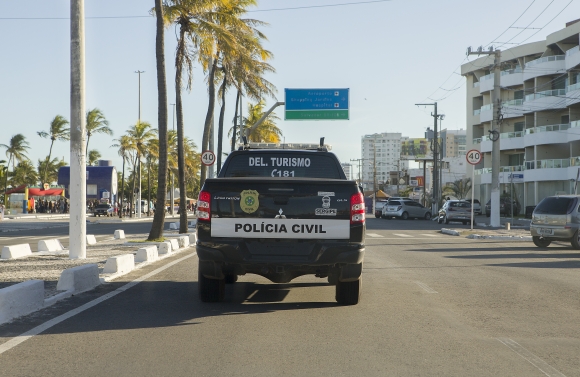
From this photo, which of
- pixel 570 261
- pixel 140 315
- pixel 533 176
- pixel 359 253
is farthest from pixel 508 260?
pixel 533 176

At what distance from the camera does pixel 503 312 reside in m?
8.70

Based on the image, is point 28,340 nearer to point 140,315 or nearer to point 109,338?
point 109,338

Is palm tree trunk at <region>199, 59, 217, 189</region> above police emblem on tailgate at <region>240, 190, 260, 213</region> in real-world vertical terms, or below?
above

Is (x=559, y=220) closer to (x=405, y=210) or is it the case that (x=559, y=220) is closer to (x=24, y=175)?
(x=405, y=210)

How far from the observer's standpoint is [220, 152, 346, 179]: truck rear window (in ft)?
31.7

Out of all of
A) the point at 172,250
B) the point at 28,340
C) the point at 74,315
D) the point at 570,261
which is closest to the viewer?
the point at 28,340

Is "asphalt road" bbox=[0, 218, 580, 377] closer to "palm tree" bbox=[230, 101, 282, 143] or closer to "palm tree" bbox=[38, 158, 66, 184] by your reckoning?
"palm tree" bbox=[230, 101, 282, 143]

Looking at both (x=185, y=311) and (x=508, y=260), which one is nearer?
(x=185, y=311)

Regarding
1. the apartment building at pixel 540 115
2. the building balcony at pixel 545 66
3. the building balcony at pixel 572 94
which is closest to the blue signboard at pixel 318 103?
the apartment building at pixel 540 115

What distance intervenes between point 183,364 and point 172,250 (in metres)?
13.8

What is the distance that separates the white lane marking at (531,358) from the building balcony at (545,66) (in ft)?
182

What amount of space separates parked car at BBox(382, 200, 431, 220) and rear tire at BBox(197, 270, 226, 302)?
151ft

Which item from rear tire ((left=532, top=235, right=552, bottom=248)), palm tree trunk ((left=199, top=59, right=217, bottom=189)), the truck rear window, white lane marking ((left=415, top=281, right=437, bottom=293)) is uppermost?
palm tree trunk ((left=199, top=59, right=217, bottom=189))

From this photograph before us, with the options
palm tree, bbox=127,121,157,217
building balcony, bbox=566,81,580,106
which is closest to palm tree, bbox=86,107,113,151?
palm tree, bbox=127,121,157,217
